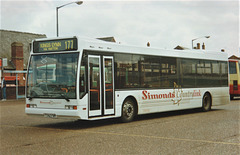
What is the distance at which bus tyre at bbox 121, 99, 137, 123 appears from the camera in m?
13.1

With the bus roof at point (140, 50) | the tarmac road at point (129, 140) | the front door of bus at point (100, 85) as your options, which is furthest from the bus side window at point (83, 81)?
the tarmac road at point (129, 140)

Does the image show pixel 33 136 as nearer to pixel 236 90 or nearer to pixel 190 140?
pixel 190 140

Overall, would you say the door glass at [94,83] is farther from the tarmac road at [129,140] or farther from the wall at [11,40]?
the wall at [11,40]

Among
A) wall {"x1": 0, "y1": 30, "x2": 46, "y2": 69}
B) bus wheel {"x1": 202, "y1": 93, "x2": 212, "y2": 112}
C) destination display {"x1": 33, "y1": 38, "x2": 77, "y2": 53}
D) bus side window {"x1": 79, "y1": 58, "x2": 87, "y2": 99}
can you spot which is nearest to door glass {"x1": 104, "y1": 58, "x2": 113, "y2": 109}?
bus side window {"x1": 79, "y1": 58, "x2": 87, "y2": 99}

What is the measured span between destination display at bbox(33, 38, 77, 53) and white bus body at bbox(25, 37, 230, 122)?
53 mm

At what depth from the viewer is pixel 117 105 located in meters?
12.7

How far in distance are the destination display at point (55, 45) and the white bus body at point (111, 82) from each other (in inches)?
2.1

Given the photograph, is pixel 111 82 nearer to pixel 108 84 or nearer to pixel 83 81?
pixel 108 84

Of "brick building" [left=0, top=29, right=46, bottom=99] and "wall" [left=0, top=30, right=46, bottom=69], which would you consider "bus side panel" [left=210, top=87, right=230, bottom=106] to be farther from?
"wall" [left=0, top=30, right=46, bottom=69]

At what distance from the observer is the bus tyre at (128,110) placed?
1305 centimetres

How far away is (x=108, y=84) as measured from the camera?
40.8 feet

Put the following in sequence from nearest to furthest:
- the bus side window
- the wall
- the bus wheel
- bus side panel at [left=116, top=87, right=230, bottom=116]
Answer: the bus side window → bus side panel at [left=116, top=87, right=230, bottom=116] → the bus wheel → the wall

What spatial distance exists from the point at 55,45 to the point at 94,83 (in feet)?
6.25

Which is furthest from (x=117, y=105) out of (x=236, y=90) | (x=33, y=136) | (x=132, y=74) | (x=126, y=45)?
(x=236, y=90)
